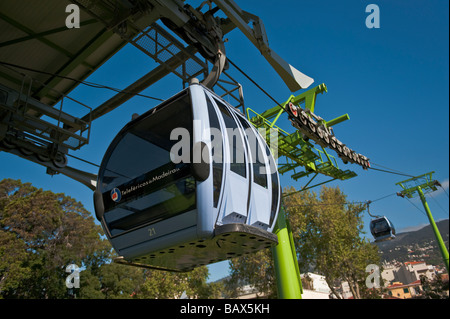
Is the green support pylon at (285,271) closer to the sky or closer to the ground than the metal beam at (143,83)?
closer to the ground

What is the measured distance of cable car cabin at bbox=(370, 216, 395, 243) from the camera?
1411 centimetres

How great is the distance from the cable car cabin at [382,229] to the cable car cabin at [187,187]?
13397 millimetres

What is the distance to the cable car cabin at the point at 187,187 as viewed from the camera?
91.2 inches

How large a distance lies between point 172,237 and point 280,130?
26.3 feet

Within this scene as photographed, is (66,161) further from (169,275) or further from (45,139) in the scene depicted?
(169,275)

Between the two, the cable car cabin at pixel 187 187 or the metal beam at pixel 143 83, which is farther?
the metal beam at pixel 143 83

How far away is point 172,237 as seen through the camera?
7.85 feet

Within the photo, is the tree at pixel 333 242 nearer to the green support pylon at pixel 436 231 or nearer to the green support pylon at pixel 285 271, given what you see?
the green support pylon at pixel 436 231

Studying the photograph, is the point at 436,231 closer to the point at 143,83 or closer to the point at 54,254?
the point at 143,83

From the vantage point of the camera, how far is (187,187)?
92.5 inches

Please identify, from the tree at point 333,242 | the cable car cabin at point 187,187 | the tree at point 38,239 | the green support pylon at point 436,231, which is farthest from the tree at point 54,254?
the green support pylon at point 436,231
